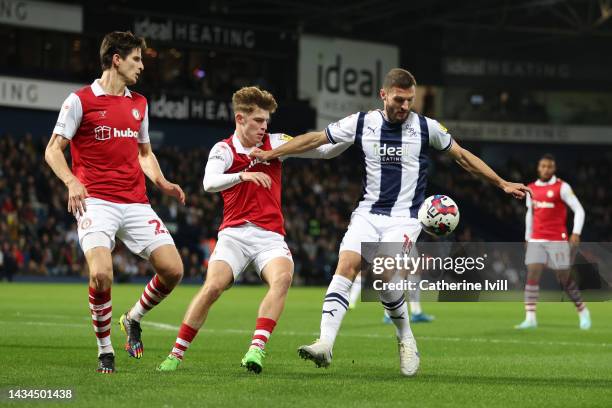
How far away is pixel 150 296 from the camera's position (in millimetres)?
8992

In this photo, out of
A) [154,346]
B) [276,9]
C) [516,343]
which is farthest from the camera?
[276,9]

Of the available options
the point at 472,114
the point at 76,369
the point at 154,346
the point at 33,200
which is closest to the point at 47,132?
the point at 33,200

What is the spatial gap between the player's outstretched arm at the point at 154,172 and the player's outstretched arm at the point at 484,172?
7.49 feet

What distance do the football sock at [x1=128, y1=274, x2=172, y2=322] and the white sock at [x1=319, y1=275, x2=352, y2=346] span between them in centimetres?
153

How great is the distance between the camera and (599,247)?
1050 inches

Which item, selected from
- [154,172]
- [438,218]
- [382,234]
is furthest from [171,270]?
[438,218]

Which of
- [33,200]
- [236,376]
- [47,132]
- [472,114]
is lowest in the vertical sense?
[236,376]

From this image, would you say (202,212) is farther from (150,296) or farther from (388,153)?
(388,153)

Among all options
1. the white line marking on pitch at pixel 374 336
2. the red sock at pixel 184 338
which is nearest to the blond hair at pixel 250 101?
the red sock at pixel 184 338

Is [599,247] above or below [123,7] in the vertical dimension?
below

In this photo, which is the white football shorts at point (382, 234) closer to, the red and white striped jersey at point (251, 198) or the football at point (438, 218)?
the football at point (438, 218)

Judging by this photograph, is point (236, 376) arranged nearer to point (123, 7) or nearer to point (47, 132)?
point (123, 7)

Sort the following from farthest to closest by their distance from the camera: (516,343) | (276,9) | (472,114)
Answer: (472,114)
(276,9)
(516,343)

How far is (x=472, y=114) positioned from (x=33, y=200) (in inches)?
911
